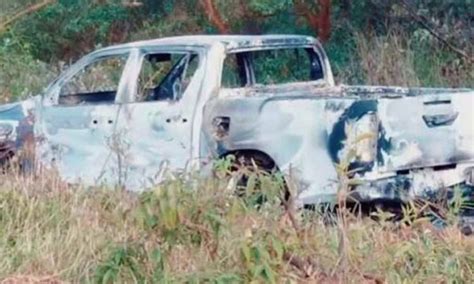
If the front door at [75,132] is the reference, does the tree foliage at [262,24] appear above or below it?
above

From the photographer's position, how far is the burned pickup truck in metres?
8.27

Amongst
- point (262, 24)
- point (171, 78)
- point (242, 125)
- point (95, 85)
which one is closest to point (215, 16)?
point (262, 24)

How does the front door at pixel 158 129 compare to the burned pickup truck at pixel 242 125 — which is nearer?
the burned pickup truck at pixel 242 125

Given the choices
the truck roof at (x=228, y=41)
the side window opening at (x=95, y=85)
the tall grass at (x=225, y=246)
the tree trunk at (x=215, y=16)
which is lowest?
the tall grass at (x=225, y=246)

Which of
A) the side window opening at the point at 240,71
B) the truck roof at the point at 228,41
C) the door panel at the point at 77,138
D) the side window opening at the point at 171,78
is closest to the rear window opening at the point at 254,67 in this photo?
the side window opening at the point at 240,71

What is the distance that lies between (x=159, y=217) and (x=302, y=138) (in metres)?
2.96

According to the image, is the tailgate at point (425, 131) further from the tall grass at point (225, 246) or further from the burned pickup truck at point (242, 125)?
the tall grass at point (225, 246)

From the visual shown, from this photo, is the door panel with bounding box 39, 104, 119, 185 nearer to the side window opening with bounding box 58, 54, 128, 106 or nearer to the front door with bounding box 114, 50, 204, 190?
the front door with bounding box 114, 50, 204, 190

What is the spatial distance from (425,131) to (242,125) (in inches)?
53.9

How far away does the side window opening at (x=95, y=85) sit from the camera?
1059 centimetres

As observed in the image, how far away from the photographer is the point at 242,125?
28.9ft

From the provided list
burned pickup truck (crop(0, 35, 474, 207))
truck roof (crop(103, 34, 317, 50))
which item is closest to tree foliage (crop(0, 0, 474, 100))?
burned pickup truck (crop(0, 35, 474, 207))

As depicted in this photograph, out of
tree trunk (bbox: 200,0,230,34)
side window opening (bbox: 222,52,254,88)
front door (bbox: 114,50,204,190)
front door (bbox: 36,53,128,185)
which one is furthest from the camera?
tree trunk (bbox: 200,0,230,34)

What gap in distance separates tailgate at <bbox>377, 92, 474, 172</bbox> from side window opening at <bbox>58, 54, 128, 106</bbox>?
3.14m
